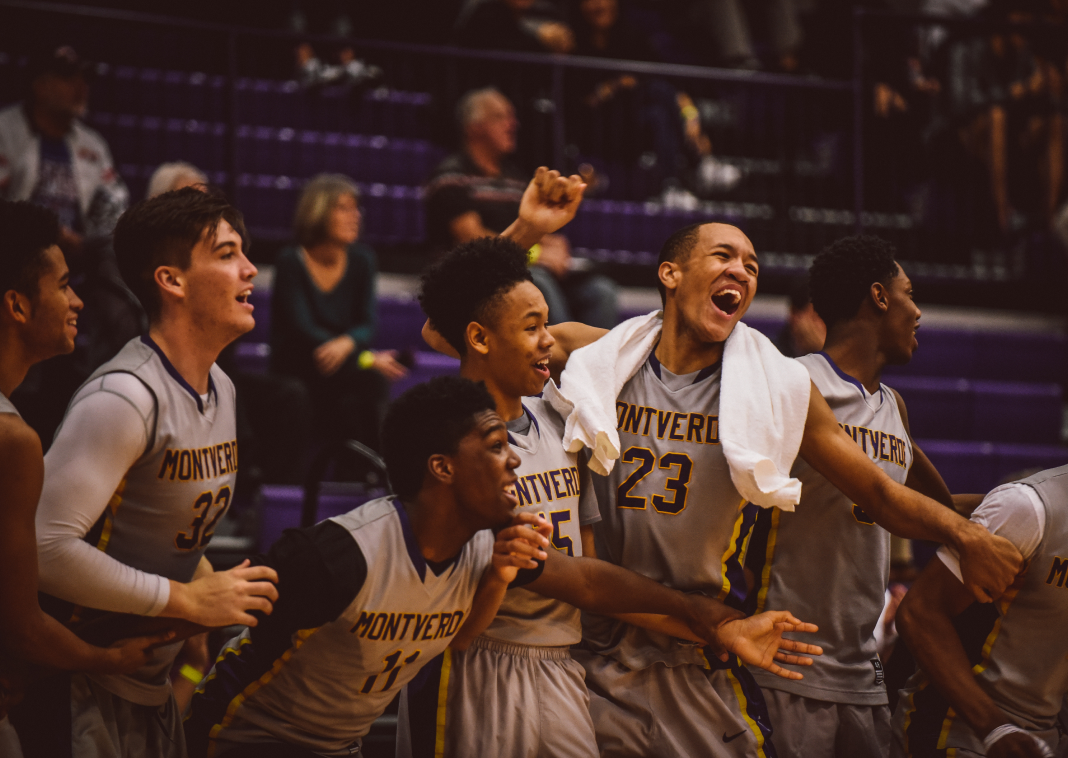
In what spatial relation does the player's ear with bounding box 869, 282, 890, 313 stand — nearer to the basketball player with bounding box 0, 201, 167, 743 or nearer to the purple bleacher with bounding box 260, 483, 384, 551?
the basketball player with bounding box 0, 201, 167, 743

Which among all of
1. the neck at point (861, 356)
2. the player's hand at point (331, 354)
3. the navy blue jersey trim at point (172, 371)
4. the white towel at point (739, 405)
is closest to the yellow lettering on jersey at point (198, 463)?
the navy blue jersey trim at point (172, 371)

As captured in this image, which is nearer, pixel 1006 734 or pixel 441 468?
pixel 441 468

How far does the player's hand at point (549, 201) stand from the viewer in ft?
10.6

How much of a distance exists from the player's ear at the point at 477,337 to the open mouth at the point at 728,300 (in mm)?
642

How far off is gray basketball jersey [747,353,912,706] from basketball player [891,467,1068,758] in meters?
0.18

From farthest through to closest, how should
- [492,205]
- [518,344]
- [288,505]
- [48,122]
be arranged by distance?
[492,205] < [48,122] < [288,505] < [518,344]

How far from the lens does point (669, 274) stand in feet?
10.2

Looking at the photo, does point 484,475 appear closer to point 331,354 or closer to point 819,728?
point 819,728

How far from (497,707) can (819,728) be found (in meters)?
0.96

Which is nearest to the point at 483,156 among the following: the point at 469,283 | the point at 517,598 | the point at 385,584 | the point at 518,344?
the point at 469,283

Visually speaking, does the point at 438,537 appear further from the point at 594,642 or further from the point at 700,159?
the point at 700,159

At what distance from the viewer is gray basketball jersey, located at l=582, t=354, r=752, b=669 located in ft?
9.32

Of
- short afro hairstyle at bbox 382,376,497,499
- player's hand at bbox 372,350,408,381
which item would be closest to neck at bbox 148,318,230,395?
short afro hairstyle at bbox 382,376,497,499

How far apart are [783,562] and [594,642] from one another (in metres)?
0.60
